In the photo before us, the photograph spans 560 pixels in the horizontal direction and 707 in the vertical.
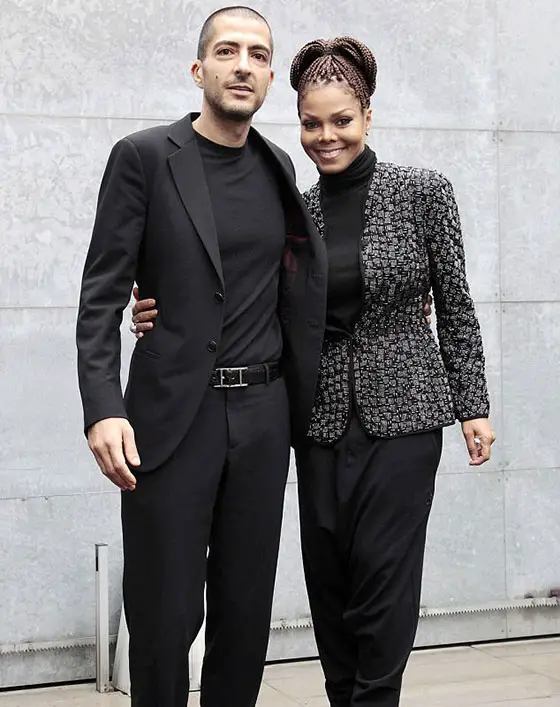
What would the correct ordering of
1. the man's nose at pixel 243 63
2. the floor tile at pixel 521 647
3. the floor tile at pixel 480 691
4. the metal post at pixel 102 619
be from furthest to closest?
the floor tile at pixel 521 647 < the metal post at pixel 102 619 < the floor tile at pixel 480 691 < the man's nose at pixel 243 63

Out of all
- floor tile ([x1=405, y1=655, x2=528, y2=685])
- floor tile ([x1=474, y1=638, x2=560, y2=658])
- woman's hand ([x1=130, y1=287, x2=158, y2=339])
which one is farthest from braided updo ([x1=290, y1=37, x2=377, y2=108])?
floor tile ([x1=474, y1=638, x2=560, y2=658])

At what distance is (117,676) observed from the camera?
16.5 ft

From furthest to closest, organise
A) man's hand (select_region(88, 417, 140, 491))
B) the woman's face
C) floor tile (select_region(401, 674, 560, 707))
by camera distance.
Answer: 1. floor tile (select_region(401, 674, 560, 707))
2. the woman's face
3. man's hand (select_region(88, 417, 140, 491))

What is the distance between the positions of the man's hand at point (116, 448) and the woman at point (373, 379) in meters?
0.59

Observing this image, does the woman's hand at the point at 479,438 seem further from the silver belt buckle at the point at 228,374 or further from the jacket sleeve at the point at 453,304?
the silver belt buckle at the point at 228,374

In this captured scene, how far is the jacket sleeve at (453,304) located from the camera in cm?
351

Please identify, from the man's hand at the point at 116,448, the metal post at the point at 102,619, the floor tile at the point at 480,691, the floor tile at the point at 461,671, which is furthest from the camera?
the floor tile at the point at 461,671

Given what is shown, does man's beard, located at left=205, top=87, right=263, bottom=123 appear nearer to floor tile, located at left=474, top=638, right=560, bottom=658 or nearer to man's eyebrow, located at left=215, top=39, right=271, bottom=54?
man's eyebrow, located at left=215, top=39, right=271, bottom=54

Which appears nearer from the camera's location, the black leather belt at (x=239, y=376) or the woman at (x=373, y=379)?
the black leather belt at (x=239, y=376)

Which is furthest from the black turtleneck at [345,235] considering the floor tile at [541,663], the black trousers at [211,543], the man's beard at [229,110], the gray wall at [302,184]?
the floor tile at [541,663]

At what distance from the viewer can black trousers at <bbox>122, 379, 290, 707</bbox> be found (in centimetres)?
324

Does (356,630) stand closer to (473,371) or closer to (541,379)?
(473,371)

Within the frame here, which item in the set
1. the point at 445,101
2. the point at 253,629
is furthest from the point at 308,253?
the point at 445,101

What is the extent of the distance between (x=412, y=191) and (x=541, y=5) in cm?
244
